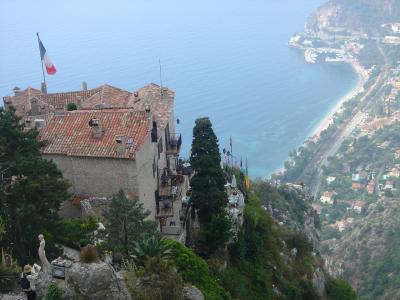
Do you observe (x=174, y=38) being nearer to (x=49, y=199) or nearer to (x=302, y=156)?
(x=302, y=156)

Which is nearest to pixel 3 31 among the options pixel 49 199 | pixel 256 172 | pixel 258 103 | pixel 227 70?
pixel 227 70

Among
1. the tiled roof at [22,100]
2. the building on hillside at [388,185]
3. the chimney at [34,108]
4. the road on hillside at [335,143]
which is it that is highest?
the road on hillside at [335,143]

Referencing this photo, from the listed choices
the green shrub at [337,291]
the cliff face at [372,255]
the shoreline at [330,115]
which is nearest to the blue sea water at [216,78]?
the shoreline at [330,115]

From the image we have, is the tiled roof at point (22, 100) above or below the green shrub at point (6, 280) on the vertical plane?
above

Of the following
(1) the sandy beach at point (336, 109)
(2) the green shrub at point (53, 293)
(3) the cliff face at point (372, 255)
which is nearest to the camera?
(2) the green shrub at point (53, 293)

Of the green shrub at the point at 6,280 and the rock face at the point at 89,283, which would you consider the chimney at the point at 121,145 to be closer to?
the green shrub at the point at 6,280

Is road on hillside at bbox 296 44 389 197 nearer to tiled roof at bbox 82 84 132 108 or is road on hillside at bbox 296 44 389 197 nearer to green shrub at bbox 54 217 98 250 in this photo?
tiled roof at bbox 82 84 132 108
